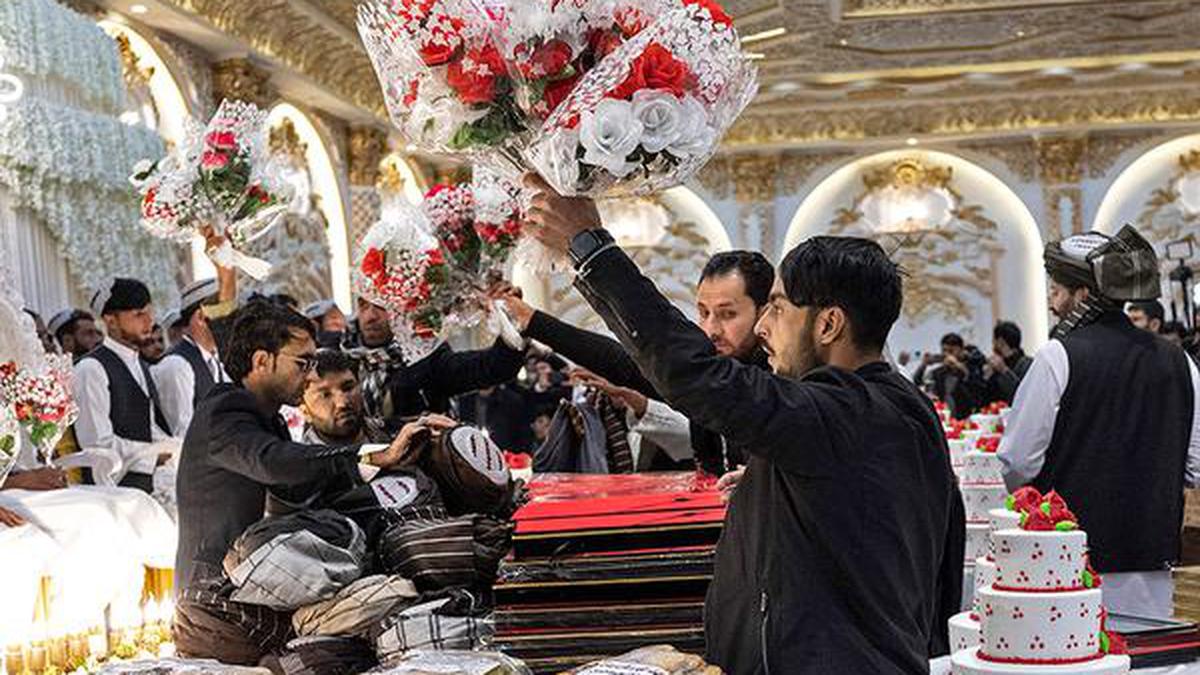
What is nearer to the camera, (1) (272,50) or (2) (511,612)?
(2) (511,612)

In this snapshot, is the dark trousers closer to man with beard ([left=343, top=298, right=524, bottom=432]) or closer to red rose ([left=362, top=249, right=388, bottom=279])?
man with beard ([left=343, top=298, right=524, bottom=432])

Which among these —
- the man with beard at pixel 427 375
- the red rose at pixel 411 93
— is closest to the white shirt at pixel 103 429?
the man with beard at pixel 427 375

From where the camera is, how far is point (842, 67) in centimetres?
1747

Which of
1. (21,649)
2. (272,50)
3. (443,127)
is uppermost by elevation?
(272,50)

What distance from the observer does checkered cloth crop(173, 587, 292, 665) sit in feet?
9.88

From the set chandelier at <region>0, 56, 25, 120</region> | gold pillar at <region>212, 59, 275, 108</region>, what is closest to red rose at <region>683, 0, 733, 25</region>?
chandelier at <region>0, 56, 25, 120</region>

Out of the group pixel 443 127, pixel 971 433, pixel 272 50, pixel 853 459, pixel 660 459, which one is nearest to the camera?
pixel 853 459

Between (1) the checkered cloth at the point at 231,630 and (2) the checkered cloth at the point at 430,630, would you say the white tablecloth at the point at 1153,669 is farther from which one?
(1) the checkered cloth at the point at 231,630

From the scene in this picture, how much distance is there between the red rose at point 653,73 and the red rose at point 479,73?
0.21 m

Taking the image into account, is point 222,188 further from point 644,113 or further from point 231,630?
point 644,113

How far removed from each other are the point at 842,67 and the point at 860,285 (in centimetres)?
1553

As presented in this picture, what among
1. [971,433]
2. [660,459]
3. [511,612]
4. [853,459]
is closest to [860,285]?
[853,459]

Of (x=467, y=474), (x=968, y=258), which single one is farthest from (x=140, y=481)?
(x=968, y=258)

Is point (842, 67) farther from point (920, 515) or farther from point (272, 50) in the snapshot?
point (920, 515)
